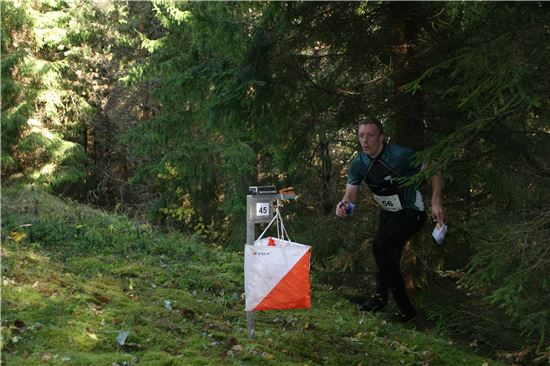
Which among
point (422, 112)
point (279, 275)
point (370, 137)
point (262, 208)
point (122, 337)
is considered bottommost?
point (122, 337)

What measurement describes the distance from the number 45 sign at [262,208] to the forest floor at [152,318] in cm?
109

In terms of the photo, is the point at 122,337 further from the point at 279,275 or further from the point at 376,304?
the point at 376,304

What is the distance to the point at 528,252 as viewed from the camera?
181 inches

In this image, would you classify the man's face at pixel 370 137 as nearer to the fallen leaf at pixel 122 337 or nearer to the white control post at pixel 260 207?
the white control post at pixel 260 207

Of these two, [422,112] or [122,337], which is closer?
[122,337]

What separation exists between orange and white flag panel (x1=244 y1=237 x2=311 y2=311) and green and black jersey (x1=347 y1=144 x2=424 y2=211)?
57.7 inches

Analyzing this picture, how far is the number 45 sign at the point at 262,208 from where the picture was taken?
4.86 metres

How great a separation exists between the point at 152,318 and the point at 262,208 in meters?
1.42

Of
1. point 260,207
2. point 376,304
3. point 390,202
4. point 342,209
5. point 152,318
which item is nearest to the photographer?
point 260,207

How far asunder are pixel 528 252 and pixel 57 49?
67.2ft

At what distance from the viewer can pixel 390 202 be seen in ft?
19.2

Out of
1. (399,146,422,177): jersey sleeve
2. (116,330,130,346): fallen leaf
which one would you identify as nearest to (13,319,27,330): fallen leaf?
(116,330,130,346): fallen leaf

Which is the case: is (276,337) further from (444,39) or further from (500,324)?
(444,39)

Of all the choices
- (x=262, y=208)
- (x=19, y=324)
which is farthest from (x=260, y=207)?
(x=19, y=324)
